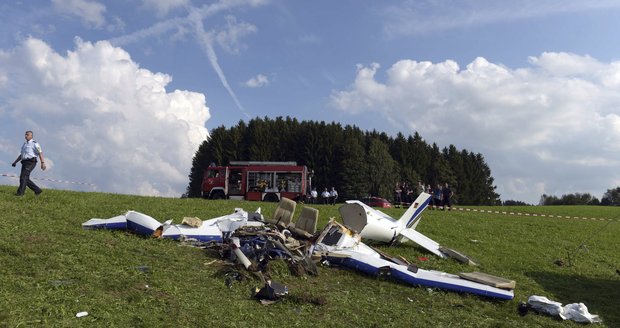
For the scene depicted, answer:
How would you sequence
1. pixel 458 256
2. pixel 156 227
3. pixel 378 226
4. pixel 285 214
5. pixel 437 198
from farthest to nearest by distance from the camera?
pixel 437 198, pixel 378 226, pixel 285 214, pixel 458 256, pixel 156 227

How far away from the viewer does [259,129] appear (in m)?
69.7

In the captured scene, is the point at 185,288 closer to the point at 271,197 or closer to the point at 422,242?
the point at 422,242

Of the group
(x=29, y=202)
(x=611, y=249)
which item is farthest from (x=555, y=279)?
(x=29, y=202)

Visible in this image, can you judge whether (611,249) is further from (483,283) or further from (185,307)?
(185,307)

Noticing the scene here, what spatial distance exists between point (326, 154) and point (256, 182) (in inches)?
1301

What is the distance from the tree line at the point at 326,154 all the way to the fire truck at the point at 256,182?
29991 millimetres

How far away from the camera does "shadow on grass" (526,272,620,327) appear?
1030cm

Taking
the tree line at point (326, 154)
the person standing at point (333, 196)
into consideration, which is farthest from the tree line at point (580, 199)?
the person standing at point (333, 196)

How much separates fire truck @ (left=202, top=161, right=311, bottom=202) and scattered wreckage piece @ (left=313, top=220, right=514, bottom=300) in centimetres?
2427

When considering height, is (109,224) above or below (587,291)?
above

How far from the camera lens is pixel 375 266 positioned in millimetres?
10234

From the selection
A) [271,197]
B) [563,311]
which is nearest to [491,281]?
[563,311]

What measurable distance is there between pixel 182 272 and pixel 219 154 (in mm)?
62279

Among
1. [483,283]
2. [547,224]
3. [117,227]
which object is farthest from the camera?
[547,224]
